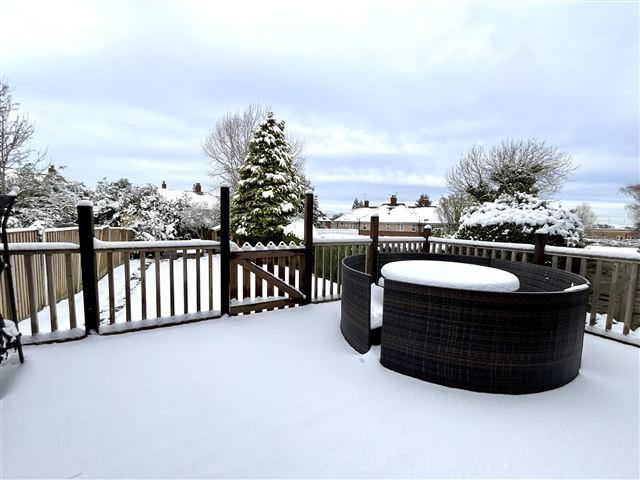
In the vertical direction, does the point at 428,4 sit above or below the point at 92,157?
above

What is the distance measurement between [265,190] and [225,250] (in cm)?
827

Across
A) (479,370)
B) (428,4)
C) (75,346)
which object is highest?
(428,4)

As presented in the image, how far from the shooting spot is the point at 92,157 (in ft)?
38.5

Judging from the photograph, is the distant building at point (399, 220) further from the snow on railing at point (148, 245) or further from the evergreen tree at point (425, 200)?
the snow on railing at point (148, 245)

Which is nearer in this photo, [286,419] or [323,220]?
[286,419]

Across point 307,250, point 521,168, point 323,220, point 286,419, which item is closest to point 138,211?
point 307,250

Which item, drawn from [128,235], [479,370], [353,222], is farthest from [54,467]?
[353,222]

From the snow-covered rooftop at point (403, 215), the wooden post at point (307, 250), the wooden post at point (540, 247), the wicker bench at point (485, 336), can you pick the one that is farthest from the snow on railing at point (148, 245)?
the snow-covered rooftop at point (403, 215)

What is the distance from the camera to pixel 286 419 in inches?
66.1

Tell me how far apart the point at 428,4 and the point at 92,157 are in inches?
509

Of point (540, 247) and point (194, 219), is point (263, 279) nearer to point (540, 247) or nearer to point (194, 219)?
point (540, 247)

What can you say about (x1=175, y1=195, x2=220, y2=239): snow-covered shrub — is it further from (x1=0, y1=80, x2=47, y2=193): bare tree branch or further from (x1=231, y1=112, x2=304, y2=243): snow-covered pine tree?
(x1=0, y1=80, x2=47, y2=193): bare tree branch

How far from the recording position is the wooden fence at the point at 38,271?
2.59 meters

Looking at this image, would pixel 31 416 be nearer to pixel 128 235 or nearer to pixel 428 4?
pixel 428 4
